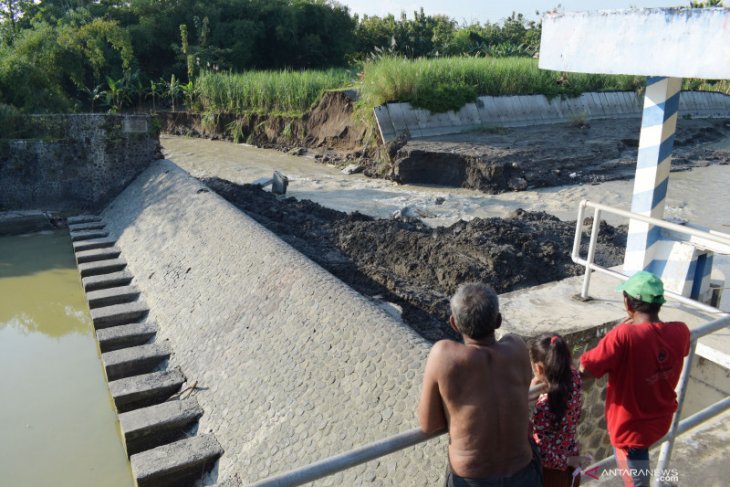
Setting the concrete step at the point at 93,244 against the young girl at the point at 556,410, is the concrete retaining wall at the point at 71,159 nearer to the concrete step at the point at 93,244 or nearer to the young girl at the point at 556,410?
the concrete step at the point at 93,244

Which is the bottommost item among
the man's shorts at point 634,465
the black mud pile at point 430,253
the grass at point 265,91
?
the black mud pile at point 430,253

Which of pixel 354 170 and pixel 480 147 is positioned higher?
pixel 480 147

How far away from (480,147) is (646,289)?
13774 mm

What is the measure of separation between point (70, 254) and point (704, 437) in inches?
384

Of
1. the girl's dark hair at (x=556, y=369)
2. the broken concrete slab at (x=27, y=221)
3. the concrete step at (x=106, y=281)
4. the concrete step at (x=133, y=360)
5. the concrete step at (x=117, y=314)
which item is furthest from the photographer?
the broken concrete slab at (x=27, y=221)

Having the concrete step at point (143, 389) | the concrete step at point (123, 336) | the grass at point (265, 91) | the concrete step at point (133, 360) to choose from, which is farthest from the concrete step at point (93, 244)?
the grass at point (265, 91)

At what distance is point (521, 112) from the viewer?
20234 mm

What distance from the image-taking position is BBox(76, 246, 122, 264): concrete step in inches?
361

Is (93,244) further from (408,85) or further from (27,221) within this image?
(408,85)

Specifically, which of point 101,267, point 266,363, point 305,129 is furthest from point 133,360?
point 305,129

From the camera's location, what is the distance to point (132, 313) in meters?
7.27

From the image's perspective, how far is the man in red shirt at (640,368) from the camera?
2754mm

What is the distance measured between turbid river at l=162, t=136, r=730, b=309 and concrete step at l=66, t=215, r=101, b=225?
4650 mm

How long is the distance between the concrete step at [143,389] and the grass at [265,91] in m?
16.5
